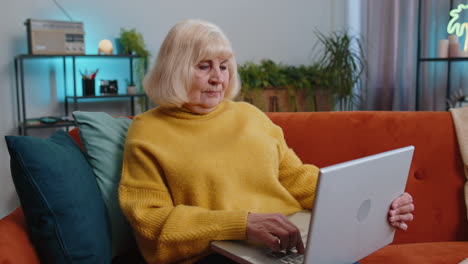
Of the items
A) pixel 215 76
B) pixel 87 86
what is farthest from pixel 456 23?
pixel 215 76

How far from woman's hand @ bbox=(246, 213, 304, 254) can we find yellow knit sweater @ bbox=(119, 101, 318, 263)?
0.11 ft

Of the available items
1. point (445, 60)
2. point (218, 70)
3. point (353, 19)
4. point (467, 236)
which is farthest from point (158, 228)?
point (353, 19)

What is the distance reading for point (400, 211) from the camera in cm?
120

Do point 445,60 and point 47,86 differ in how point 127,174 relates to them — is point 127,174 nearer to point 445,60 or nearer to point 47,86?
point 47,86

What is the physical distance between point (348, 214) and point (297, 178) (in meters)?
0.56

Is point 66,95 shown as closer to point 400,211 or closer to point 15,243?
point 15,243

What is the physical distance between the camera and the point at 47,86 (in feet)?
13.4

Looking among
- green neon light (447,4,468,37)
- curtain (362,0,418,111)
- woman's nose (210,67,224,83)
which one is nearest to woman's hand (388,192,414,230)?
woman's nose (210,67,224,83)

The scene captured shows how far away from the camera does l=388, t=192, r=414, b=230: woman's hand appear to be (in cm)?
117

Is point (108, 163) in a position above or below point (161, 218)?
above

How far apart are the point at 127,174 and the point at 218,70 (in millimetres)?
429

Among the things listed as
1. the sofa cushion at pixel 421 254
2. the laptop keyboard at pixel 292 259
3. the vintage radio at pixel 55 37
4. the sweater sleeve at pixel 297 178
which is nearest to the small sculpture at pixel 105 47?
the vintage radio at pixel 55 37

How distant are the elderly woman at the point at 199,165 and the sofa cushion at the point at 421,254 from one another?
0.31 meters

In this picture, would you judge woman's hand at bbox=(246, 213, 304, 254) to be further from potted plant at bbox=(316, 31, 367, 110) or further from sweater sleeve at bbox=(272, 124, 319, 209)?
potted plant at bbox=(316, 31, 367, 110)
